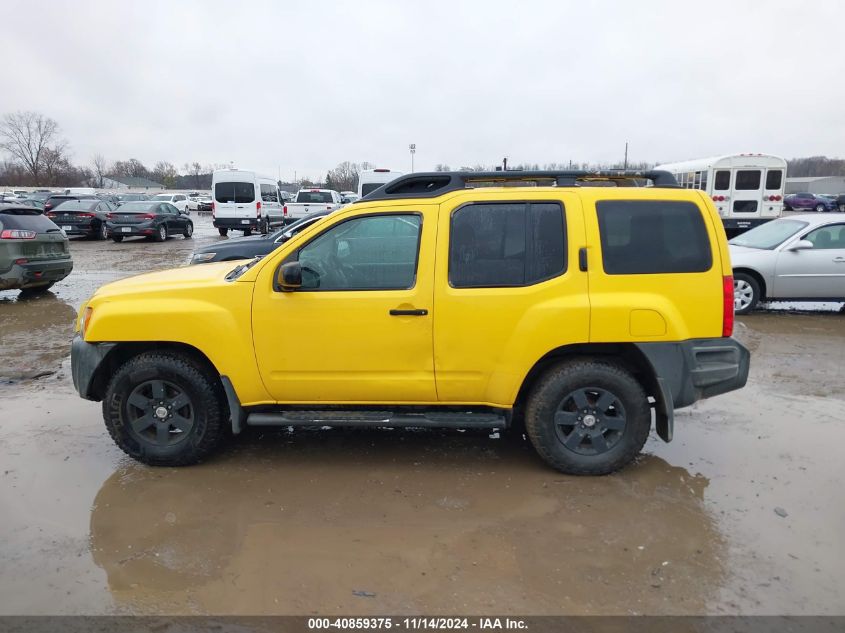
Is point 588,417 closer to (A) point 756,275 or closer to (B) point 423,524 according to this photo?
(B) point 423,524

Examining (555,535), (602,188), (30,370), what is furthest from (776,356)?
(30,370)

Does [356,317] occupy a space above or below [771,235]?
below

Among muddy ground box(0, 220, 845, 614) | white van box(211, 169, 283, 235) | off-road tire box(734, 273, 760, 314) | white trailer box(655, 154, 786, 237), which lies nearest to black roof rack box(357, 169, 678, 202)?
muddy ground box(0, 220, 845, 614)

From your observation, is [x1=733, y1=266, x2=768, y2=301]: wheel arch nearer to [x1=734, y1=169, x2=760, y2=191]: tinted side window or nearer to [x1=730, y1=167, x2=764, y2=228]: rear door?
[x1=730, y1=167, x2=764, y2=228]: rear door

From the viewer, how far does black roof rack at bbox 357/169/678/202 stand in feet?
14.1

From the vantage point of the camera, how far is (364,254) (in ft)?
13.8

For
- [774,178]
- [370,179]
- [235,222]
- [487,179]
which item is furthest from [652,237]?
[235,222]

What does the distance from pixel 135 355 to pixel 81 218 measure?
855 inches

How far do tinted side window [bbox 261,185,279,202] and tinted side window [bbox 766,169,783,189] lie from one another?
1822 centimetres

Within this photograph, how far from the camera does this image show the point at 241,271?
4.50 meters

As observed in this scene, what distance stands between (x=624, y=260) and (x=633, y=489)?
1.52 metres

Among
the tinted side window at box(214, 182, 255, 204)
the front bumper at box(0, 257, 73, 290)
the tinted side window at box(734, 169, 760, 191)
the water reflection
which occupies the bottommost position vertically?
the water reflection

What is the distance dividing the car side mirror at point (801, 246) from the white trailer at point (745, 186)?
452 inches

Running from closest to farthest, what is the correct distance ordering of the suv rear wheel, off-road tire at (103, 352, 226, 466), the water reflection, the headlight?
the water reflection → the suv rear wheel → off-road tire at (103, 352, 226, 466) → the headlight
